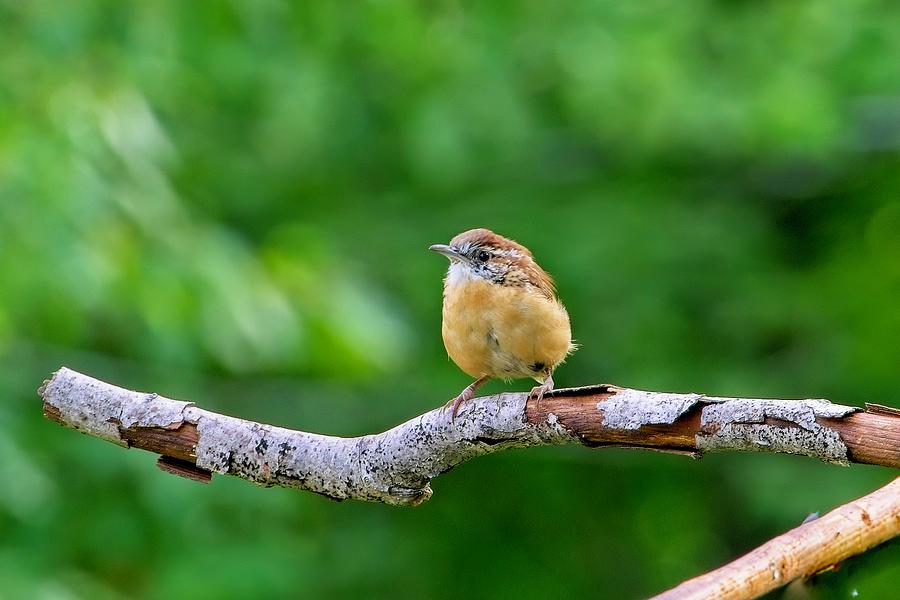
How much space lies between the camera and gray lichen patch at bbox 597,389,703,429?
2.72 m

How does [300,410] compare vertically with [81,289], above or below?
above

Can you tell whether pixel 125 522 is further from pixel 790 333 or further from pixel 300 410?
pixel 790 333

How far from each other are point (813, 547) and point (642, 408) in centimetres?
49

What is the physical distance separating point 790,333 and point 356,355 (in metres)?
4.10

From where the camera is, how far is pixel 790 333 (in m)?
8.72

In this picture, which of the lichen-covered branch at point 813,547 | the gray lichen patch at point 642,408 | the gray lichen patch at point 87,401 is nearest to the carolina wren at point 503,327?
the gray lichen patch at point 642,408

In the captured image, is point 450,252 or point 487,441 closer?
point 487,441

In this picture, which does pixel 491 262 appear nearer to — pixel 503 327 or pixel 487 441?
pixel 503 327

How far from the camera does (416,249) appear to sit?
8414 mm

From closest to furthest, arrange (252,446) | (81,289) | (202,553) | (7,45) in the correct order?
(252,446)
(81,289)
(7,45)
(202,553)

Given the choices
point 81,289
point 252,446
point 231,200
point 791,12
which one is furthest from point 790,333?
point 252,446

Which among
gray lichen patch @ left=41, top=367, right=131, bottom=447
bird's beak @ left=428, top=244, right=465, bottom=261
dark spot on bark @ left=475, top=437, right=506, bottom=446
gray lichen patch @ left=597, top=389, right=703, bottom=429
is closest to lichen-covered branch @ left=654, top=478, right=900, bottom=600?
gray lichen patch @ left=597, top=389, right=703, bottom=429

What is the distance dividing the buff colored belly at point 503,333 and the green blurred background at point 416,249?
1687mm

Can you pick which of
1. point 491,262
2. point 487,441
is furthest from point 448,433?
point 491,262
